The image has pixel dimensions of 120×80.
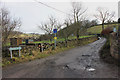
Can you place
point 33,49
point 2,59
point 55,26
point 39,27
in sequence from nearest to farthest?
point 2,59 < point 33,49 < point 55,26 < point 39,27

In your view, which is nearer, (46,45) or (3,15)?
(3,15)

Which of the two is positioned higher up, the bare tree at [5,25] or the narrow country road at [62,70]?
the bare tree at [5,25]

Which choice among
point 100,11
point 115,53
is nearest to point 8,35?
point 115,53

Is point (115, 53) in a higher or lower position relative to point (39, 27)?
lower

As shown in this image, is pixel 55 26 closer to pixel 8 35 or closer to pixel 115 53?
pixel 8 35

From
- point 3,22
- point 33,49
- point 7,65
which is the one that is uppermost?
point 3,22

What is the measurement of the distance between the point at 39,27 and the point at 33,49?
29.8ft

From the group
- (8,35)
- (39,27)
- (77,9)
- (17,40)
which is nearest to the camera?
(8,35)

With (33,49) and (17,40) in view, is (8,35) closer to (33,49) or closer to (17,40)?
(17,40)

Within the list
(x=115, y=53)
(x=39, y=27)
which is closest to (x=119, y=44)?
(x=115, y=53)

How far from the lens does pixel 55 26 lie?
15109 mm

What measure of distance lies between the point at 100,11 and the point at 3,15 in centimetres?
4462

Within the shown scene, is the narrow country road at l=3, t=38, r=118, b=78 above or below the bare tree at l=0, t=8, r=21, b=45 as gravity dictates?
below

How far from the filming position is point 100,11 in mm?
41188
